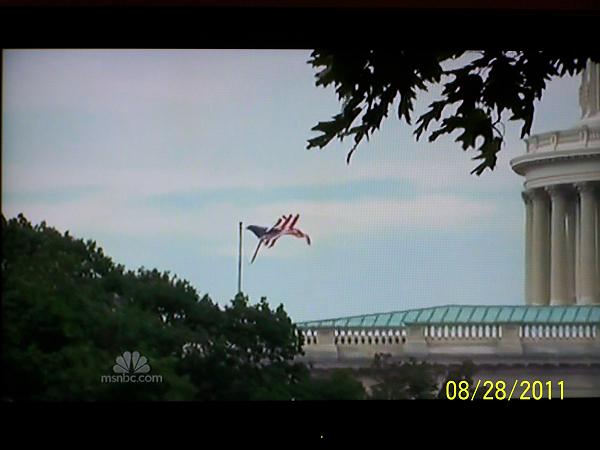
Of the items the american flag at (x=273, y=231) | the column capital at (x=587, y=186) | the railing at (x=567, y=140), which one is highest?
the railing at (x=567, y=140)

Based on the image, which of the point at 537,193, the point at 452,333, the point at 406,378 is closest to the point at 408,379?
the point at 406,378

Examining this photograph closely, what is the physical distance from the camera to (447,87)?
2861 mm

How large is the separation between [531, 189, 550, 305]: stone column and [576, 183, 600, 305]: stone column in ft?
0.31

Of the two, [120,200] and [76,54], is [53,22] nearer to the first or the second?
[76,54]

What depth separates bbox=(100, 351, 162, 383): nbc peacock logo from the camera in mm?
2781

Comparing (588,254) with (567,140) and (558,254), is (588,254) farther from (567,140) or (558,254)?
(567,140)

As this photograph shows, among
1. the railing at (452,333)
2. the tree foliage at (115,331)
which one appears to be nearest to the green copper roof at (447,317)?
the railing at (452,333)

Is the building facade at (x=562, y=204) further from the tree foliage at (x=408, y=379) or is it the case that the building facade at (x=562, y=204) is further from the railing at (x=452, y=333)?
the tree foliage at (x=408, y=379)

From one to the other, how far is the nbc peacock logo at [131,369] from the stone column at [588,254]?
47.3 inches

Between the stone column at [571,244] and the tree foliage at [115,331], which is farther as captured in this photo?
the stone column at [571,244]

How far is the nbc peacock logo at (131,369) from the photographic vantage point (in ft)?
9.12

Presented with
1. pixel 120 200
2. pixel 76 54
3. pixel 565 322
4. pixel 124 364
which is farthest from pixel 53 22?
pixel 565 322

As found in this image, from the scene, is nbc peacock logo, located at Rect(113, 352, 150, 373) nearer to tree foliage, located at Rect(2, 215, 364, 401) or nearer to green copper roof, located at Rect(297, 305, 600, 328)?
tree foliage, located at Rect(2, 215, 364, 401)

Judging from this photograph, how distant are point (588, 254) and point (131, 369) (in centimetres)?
128
